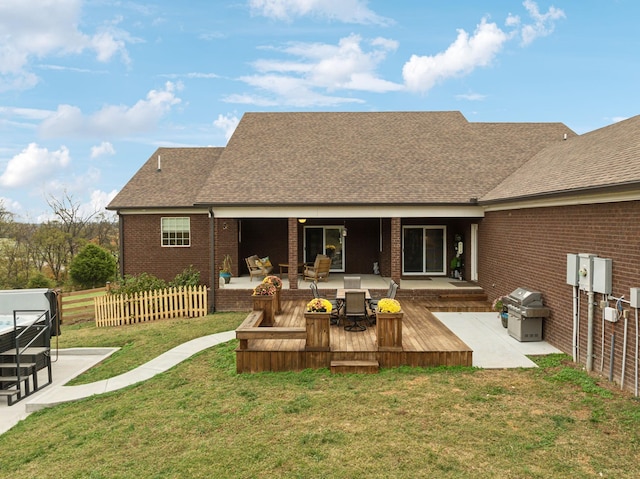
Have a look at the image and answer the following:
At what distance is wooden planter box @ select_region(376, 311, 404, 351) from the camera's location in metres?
7.88

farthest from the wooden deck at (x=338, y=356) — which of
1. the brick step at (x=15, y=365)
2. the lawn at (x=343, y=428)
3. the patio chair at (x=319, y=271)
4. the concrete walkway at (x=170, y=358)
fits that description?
the patio chair at (x=319, y=271)

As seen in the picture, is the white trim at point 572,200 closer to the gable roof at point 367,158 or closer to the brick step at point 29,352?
the gable roof at point 367,158

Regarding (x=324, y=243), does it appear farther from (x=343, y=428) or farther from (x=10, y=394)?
(x=343, y=428)

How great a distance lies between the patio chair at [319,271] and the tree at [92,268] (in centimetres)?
1472

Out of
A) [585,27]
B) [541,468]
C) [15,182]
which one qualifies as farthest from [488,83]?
[15,182]

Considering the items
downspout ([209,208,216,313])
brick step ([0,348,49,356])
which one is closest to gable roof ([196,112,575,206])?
downspout ([209,208,216,313])

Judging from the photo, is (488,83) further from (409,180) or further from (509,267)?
(509,267)

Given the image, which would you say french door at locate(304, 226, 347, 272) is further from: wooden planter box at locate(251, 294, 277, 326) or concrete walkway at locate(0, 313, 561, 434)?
wooden planter box at locate(251, 294, 277, 326)

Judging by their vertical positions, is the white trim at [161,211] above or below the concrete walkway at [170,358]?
above

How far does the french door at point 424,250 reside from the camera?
16656mm

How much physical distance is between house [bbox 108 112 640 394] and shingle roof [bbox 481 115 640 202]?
0.23ft

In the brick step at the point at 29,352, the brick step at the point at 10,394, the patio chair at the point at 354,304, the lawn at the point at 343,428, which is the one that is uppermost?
the patio chair at the point at 354,304

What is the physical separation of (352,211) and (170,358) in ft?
24.5

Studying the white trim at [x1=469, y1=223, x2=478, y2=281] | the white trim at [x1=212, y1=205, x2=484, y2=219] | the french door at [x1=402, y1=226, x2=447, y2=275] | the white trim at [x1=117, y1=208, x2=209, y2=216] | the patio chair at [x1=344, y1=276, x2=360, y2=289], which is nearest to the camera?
the patio chair at [x1=344, y1=276, x2=360, y2=289]
